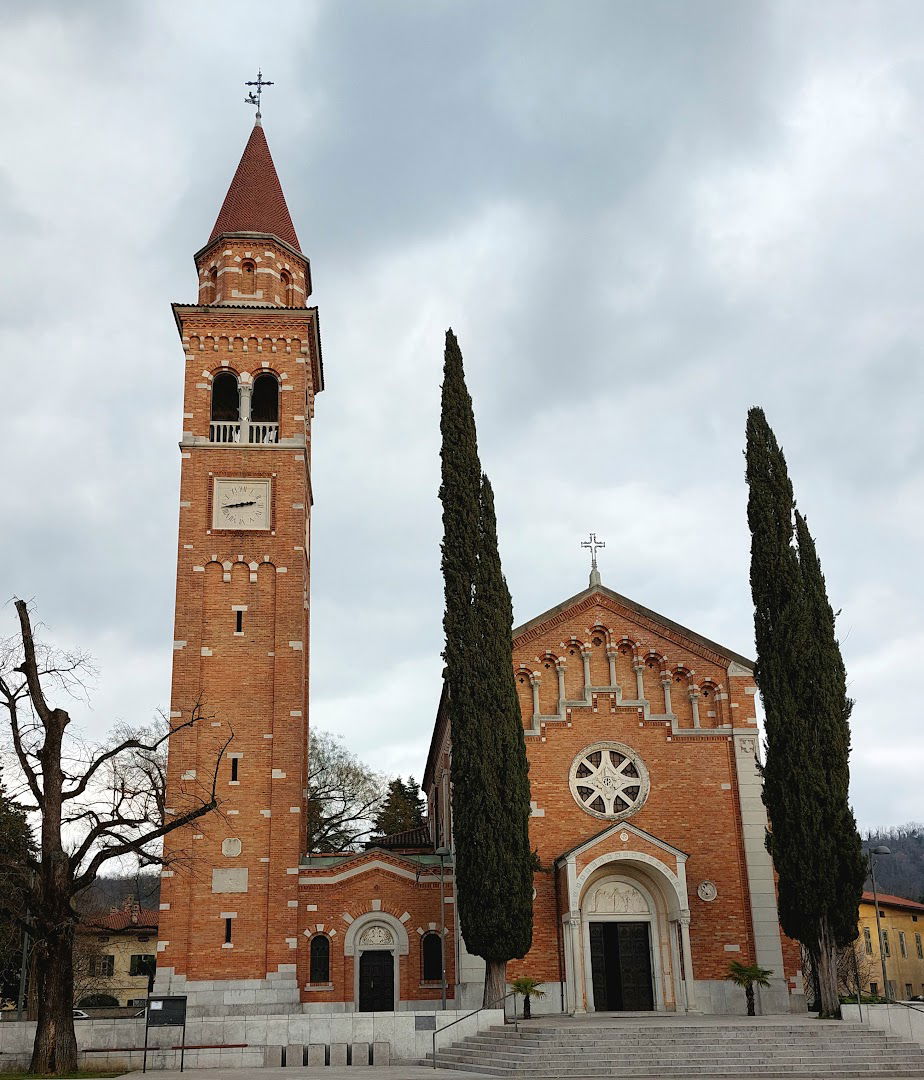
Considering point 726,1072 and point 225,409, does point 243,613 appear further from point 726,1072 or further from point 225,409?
point 726,1072

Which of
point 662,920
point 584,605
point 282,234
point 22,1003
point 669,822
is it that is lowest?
point 22,1003

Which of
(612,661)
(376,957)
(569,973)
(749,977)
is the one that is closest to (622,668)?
(612,661)

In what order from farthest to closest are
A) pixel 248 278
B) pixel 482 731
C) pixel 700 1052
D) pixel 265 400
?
pixel 248 278
pixel 265 400
pixel 482 731
pixel 700 1052

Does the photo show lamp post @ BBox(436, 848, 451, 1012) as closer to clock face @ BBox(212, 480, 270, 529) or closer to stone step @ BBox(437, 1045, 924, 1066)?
stone step @ BBox(437, 1045, 924, 1066)

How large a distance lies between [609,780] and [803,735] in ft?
22.6

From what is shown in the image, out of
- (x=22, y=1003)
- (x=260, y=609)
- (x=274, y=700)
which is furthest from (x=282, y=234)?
(x=22, y=1003)

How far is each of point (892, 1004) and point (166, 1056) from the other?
51.0 ft

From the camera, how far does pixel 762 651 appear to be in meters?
26.4

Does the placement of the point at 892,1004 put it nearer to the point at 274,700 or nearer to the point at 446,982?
the point at 446,982

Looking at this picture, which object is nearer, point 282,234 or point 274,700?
point 274,700

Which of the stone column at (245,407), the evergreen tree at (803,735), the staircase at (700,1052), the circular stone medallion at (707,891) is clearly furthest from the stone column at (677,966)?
the stone column at (245,407)

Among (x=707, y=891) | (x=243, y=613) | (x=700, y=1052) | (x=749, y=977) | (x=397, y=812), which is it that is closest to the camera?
(x=700, y=1052)

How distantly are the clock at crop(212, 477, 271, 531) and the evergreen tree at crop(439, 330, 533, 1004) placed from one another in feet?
22.1

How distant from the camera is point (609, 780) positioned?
30.1 meters
